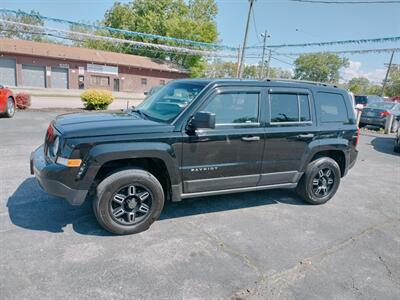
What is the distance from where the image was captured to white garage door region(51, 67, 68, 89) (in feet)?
116

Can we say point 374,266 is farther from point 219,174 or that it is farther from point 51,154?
point 51,154

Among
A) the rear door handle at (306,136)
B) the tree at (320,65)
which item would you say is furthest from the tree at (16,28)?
the tree at (320,65)

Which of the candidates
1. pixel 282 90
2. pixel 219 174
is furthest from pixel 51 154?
pixel 282 90

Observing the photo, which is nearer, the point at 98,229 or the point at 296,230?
the point at 98,229

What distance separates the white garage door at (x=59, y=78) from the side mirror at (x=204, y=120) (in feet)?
123

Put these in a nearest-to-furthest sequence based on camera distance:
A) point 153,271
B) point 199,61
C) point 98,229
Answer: point 153,271, point 98,229, point 199,61

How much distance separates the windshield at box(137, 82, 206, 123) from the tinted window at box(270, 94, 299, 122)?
1074mm

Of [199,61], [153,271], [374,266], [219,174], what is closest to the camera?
[153,271]

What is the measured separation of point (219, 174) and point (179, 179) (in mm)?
560

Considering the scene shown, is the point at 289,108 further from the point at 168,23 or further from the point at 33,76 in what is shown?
the point at 168,23

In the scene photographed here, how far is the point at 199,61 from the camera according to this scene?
48.4m

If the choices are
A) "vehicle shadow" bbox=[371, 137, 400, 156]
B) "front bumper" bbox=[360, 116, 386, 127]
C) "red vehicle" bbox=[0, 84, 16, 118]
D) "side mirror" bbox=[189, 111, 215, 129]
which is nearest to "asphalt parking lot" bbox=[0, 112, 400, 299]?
"side mirror" bbox=[189, 111, 215, 129]

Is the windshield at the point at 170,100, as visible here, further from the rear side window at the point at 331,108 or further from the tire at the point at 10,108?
the tire at the point at 10,108

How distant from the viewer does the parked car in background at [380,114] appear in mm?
14914
